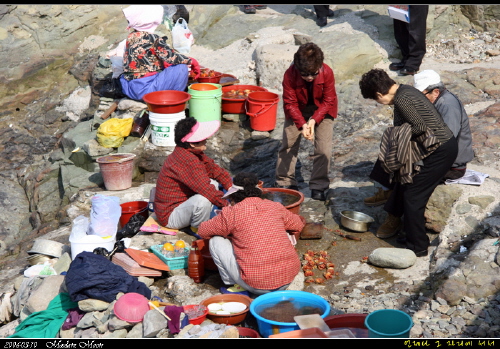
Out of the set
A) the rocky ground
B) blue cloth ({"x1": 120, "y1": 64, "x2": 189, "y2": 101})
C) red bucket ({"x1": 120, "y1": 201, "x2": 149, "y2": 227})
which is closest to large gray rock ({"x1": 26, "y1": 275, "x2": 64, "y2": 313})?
the rocky ground

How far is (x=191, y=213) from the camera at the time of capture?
580cm

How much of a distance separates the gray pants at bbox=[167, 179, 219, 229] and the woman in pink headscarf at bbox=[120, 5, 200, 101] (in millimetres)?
3383

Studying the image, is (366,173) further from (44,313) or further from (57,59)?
(57,59)

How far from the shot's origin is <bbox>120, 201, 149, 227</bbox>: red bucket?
21.7ft

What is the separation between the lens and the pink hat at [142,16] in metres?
8.52

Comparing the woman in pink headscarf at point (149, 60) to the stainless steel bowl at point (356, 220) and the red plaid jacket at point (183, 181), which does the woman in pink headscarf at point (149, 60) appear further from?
the stainless steel bowl at point (356, 220)

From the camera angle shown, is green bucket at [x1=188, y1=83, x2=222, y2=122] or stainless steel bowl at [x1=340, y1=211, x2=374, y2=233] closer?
stainless steel bowl at [x1=340, y1=211, x2=374, y2=233]

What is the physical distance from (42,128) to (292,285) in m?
8.08

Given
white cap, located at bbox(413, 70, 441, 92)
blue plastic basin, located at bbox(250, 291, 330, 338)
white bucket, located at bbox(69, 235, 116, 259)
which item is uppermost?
white cap, located at bbox(413, 70, 441, 92)

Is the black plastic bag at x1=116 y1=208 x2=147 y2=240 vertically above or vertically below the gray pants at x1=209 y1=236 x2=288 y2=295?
below

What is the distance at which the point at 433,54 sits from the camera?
10312 mm

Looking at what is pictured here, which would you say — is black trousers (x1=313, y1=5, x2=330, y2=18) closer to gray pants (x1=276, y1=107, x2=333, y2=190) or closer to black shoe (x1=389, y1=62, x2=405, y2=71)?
black shoe (x1=389, y1=62, x2=405, y2=71)

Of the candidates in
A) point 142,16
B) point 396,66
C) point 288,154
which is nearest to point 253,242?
point 288,154
